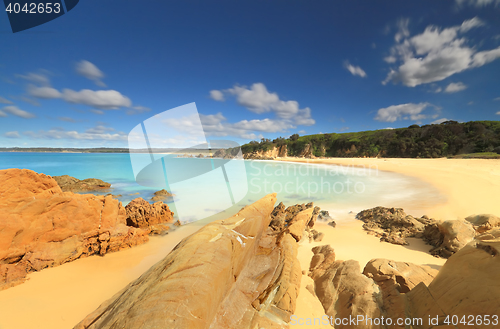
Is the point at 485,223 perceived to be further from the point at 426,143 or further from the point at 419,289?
the point at 426,143

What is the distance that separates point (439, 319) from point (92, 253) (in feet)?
22.9

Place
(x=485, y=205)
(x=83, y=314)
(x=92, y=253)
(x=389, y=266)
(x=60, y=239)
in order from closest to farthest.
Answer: (x=389, y=266) → (x=83, y=314) → (x=60, y=239) → (x=92, y=253) → (x=485, y=205)

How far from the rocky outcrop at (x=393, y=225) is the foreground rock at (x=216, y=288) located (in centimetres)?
391

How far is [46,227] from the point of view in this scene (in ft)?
14.2

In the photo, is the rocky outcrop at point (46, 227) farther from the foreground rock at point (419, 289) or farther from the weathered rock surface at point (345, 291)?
the foreground rock at point (419, 289)

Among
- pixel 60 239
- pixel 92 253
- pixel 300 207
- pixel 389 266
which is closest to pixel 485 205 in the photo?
pixel 300 207

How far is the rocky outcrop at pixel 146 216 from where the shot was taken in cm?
673

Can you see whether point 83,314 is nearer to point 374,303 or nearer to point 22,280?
point 22,280

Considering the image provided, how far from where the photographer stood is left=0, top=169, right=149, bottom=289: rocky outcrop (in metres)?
3.83

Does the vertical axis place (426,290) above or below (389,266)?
above

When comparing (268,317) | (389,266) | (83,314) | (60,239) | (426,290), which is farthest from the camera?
(60,239)

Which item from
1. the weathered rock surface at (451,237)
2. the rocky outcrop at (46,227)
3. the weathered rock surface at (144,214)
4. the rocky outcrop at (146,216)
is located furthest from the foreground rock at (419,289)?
the weathered rock surface at (144,214)

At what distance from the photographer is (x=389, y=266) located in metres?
2.87

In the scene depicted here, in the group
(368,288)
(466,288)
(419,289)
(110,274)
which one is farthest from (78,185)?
(466,288)
